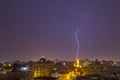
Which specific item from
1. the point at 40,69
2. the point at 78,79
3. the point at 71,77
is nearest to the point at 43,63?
the point at 40,69

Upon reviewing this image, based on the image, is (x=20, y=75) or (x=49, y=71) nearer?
(x=20, y=75)

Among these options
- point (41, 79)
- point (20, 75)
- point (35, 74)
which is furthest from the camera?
point (35, 74)

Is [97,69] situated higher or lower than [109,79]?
higher

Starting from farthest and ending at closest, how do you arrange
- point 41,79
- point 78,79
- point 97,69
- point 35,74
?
point 97,69 → point 35,74 → point 78,79 → point 41,79

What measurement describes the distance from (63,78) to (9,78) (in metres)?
11.4

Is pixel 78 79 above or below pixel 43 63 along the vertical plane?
below

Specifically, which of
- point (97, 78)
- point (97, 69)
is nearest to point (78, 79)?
point (97, 78)

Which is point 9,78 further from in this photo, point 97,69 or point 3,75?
point 97,69

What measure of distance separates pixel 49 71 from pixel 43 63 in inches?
110

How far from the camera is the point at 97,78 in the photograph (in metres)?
45.4

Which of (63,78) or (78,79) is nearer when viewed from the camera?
(78,79)

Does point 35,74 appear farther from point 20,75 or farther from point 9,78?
point 9,78

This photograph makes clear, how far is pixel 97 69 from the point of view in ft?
243

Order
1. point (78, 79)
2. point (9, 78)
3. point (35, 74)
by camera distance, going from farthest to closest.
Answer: point (35, 74) < point (9, 78) < point (78, 79)
